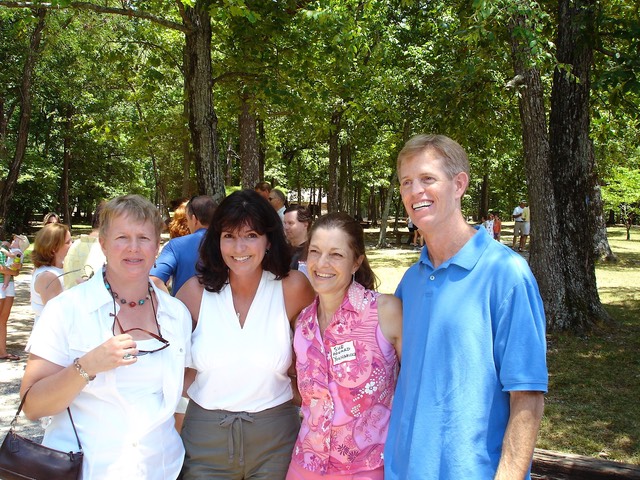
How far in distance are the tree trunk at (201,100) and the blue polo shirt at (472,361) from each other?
18.6ft

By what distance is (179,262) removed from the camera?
14.3 ft

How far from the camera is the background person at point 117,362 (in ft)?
6.95

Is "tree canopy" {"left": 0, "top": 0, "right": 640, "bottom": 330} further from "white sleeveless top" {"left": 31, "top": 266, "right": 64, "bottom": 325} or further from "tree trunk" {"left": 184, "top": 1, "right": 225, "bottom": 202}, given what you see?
"white sleeveless top" {"left": 31, "top": 266, "right": 64, "bottom": 325}

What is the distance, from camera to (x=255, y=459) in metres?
2.56

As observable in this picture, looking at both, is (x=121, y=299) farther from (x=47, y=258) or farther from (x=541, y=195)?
(x=541, y=195)

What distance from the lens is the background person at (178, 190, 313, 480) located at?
99.8 inches

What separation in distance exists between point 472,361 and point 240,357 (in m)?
1.02

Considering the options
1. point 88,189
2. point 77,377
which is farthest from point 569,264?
point 88,189

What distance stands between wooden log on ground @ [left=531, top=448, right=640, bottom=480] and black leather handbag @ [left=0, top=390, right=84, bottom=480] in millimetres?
2593

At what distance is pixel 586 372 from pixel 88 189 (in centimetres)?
3717

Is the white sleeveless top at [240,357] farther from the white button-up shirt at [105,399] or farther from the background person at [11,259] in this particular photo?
the background person at [11,259]

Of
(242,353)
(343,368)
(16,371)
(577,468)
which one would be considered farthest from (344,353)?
(16,371)

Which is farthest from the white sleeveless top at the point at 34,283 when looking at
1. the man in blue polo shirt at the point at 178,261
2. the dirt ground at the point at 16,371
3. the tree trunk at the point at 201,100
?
the man in blue polo shirt at the point at 178,261

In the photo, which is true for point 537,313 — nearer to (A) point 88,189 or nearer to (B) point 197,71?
(B) point 197,71
